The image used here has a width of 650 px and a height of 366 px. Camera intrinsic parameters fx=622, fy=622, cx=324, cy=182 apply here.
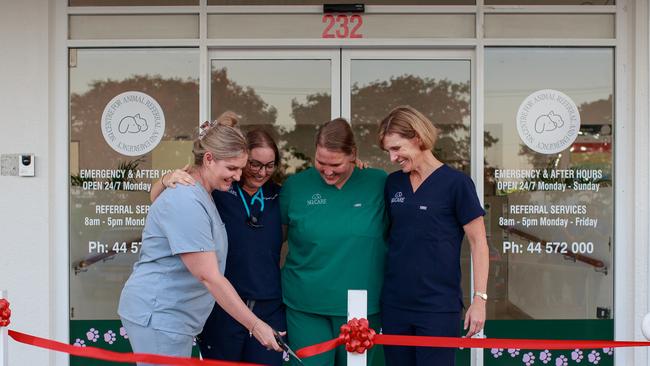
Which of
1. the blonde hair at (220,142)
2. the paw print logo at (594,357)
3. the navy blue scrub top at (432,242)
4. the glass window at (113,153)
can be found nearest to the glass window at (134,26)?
the glass window at (113,153)

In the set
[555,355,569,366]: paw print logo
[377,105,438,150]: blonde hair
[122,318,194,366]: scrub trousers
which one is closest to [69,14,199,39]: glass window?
[377,105,438,150]: blonde hair

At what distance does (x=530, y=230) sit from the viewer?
4.20 metres

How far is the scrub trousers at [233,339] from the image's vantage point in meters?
3.09

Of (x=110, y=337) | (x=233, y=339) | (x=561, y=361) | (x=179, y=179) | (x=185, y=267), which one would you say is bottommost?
(x=561, y=361)

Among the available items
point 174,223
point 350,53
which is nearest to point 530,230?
point 350,53

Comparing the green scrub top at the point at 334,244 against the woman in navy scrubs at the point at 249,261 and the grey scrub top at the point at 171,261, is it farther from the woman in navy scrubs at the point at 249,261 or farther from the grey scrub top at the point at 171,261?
the grey scrub top at the point at 171,261

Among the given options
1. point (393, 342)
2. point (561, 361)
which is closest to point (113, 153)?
point (393, 342)

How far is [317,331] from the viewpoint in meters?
3.10

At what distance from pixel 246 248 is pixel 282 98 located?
63.2 inches

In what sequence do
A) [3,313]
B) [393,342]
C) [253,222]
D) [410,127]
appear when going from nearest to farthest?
[393,342], [3,313], [410,127], [253,222]

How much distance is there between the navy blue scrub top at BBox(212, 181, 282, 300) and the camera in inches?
122

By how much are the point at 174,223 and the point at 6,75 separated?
7.75 feet

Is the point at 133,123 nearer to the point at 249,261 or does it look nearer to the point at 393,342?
the point at 249,261

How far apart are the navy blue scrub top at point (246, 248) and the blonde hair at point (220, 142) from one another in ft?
1.48
